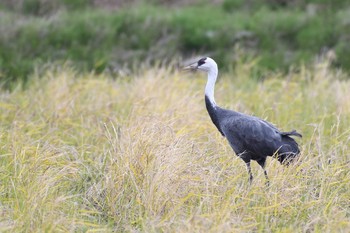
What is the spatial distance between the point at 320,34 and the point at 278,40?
2.32 ft

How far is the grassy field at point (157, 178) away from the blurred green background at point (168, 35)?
4.48 meters

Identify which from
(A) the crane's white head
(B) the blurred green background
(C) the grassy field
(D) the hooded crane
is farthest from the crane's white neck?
(B) the blurred green background

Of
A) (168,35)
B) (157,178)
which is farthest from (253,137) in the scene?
(168,35)

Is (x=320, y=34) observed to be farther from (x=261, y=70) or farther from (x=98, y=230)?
(x=98, y=230)

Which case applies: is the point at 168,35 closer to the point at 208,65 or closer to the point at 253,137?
the point at 208,65

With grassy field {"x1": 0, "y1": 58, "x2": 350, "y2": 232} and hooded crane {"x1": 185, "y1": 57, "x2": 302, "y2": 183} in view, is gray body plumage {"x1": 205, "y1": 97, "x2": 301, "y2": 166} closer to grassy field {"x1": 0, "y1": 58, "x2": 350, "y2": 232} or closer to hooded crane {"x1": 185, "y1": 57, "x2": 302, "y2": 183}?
hooded crane {"x1": 185, "y1": 57, "x2": 302, "y2": 183}

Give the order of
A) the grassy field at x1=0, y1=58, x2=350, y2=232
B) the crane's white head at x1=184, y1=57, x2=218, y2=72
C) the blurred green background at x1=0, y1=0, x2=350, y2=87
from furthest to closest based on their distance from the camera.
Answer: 1. the blurred green background at x1=0, y1=0, x2=350, y2=87
2. the crane's white head at x1=184, y1=57, x2=218, y2=72
3. the grassy field at x1=0, y1=58, x2=350, y2=232

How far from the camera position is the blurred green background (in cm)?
1419

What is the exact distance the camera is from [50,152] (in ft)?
24.7

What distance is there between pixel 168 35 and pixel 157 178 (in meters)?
8.52

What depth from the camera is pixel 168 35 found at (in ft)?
49.5

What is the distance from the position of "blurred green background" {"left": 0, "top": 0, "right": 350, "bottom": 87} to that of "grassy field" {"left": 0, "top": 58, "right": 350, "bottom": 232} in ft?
14.7

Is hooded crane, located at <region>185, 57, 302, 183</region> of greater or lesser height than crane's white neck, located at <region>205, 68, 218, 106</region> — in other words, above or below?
below

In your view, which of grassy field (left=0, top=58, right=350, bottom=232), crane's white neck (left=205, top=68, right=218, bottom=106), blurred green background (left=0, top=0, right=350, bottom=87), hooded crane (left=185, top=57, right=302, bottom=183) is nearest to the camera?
grassy field (left=0, top=58, right=350, bottom=232)
